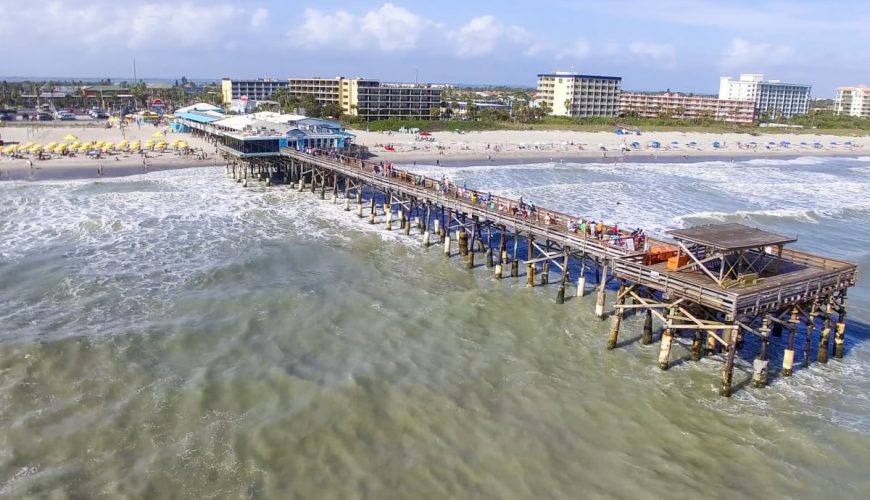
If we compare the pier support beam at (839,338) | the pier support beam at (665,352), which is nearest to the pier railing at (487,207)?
the pier support beam at (665,352)

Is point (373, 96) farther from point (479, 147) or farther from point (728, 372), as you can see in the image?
point (728, 372)

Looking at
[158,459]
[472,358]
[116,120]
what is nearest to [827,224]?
[472,358]

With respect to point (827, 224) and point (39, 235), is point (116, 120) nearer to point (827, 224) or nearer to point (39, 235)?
point (39, 235)

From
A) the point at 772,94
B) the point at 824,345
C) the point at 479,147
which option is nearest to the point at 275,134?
the point at 479,147

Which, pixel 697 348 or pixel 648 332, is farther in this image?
pixel 648 332

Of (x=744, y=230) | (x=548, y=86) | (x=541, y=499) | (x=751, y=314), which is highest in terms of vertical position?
(x=548, y=86)

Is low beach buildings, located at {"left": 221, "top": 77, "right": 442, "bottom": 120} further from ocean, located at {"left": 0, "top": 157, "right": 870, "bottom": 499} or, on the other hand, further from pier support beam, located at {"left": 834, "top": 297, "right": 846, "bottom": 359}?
pier support beam, located at {"left": 834, "top": 297, "right": 846, "bottom": 359}

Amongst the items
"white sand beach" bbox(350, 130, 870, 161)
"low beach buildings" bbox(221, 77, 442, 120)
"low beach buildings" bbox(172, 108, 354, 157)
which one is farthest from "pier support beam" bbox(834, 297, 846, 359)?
"low beach buildings" bbox(221, 77, 442, 120)
